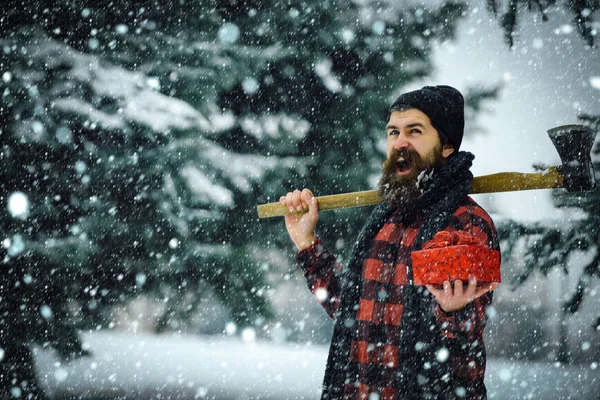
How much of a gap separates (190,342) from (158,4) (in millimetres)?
4440

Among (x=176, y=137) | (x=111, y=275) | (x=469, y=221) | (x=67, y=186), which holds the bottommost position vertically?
(x=469, y=221)

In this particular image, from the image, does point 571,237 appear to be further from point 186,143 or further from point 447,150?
Result: point 186,143

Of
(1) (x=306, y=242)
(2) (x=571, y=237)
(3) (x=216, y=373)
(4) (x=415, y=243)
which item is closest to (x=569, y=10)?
(2) (x=571, y=237)

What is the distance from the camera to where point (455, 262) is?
6.66 feet

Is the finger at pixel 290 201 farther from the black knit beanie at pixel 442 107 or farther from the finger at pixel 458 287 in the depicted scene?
the finger at pixel 458 287

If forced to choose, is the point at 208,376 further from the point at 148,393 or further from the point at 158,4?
the point at 158,4

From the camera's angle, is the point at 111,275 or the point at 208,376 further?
the point at 208,376

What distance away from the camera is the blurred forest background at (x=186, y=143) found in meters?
4.77

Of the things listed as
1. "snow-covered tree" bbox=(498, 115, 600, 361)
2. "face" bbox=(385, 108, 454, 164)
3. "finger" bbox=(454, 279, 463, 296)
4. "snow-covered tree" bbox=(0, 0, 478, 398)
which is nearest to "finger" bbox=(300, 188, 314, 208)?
"face" bbox=(385, 108, 454, 164)

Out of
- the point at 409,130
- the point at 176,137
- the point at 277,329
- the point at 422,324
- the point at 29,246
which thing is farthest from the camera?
the point at 277,329

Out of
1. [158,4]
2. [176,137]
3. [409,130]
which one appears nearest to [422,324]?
[409,130]

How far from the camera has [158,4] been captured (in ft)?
17.1

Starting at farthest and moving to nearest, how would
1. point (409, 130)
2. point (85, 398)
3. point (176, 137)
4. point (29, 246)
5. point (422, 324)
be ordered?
point (85, 398) < point (176, 137) < point (29, 246) < point (409, 130) < point (422, 324)

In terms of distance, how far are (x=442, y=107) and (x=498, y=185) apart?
428 millimetres
